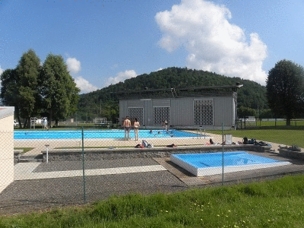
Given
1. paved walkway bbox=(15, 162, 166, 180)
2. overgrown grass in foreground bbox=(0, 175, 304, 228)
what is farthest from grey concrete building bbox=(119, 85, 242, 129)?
overgrown grass in foreground bbox=(0, 175, 304, 228)

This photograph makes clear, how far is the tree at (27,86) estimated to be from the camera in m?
36.8

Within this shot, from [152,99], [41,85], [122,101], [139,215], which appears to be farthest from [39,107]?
[139,215]

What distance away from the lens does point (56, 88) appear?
39125 mm

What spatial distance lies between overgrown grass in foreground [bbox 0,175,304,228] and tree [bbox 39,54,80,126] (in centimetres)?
3618

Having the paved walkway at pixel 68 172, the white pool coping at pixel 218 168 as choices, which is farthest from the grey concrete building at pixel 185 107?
the paved walkway at pixel 68 172

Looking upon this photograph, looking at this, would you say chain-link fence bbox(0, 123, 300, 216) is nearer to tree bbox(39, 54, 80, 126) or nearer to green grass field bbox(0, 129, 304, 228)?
green grass field bbox(0, 129, 304, 228)

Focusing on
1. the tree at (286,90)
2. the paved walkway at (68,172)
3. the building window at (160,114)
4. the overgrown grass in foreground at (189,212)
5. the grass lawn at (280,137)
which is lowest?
the paved walkway at (68,172)

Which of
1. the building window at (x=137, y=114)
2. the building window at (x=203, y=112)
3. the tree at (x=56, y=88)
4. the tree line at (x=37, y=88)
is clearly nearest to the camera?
the building window at (x=203, y=112)

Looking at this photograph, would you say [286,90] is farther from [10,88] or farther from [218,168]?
[10,88]

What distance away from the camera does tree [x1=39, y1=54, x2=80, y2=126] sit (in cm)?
3894

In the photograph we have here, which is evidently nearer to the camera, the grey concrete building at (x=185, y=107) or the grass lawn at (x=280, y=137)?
the grass lawn at (x=280, y=137)

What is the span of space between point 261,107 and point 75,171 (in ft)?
253

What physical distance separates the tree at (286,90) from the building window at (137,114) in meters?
21.1

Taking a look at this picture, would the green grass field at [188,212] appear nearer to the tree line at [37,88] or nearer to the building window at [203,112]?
the building window at [203,112]
